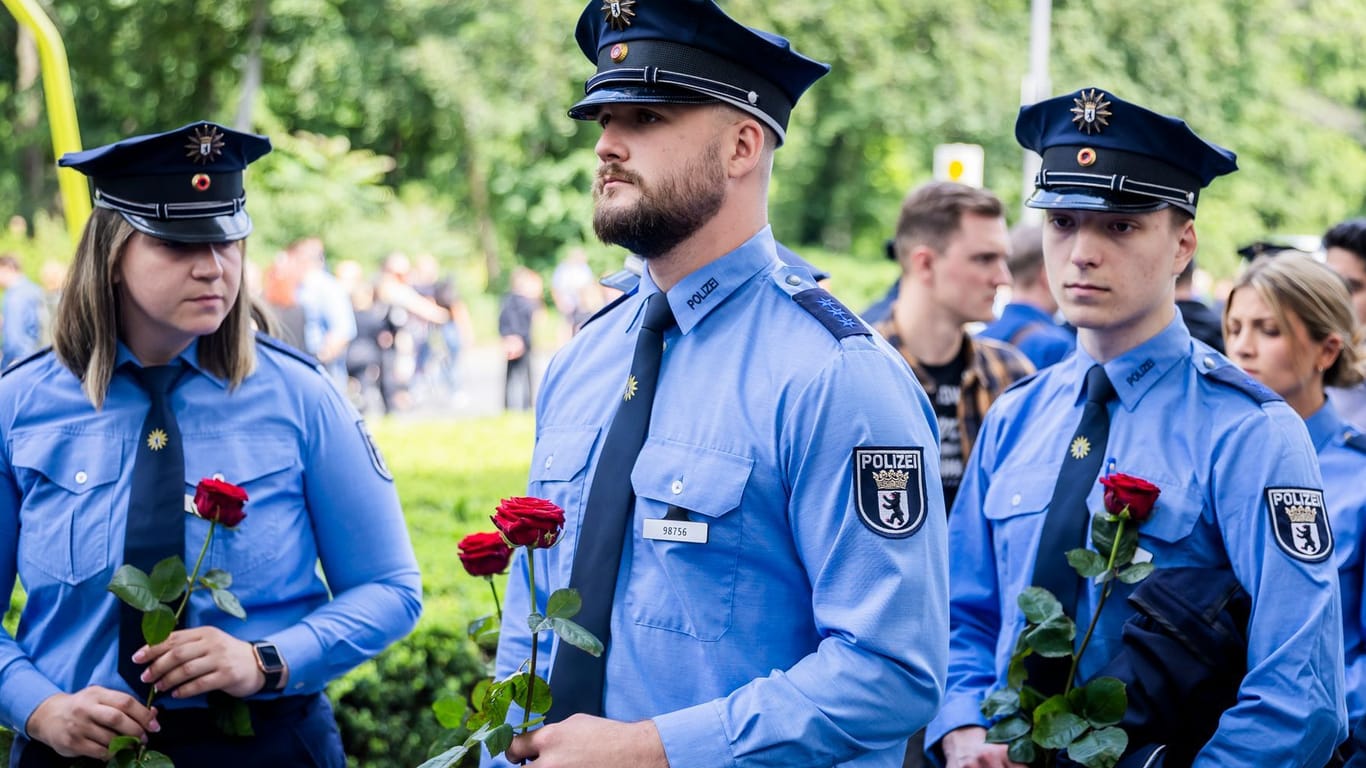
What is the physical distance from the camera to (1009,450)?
139 inches

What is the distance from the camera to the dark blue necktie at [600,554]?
8.38 feet

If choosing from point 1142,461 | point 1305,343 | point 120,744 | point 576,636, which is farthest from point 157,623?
point 1305,343

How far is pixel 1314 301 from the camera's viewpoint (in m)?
4.07

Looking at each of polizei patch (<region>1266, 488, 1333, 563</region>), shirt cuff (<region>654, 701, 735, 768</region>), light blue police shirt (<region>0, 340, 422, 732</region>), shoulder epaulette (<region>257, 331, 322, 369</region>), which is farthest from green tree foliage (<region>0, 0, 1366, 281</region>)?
shirt cuff (<region>654, 701, 735, 768</region>)

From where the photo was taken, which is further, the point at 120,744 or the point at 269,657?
the point at 269,657

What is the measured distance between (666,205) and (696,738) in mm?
889

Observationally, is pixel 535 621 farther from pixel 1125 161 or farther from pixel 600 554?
pixel 1125 161

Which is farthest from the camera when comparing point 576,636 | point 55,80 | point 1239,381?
point 55,80

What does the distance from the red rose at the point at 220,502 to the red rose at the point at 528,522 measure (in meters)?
0.96

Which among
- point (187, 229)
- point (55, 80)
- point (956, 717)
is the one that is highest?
point (55, 80)

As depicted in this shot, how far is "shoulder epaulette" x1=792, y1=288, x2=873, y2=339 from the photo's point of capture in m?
2.53

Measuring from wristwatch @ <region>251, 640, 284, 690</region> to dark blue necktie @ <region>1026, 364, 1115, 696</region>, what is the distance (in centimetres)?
161

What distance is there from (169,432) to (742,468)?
1539 mm

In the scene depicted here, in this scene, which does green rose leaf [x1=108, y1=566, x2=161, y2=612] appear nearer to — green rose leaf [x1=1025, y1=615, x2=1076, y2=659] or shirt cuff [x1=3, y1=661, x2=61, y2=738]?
shirt cuff [x1=3, y1=661, x2=61, y2=738]
